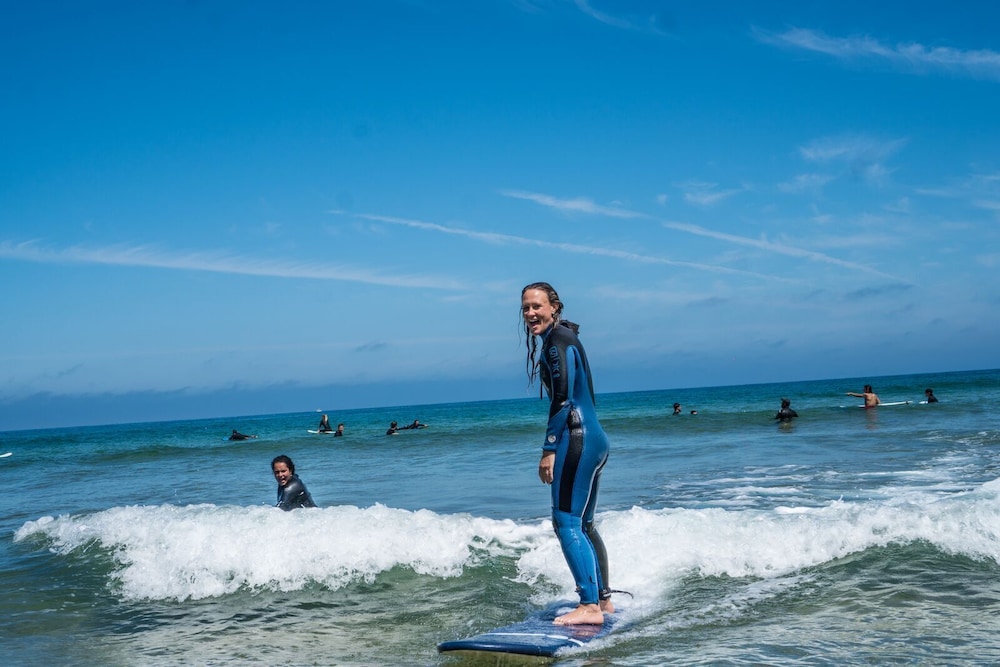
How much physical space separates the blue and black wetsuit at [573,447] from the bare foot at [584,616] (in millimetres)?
42

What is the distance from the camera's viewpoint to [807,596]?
19.5ft

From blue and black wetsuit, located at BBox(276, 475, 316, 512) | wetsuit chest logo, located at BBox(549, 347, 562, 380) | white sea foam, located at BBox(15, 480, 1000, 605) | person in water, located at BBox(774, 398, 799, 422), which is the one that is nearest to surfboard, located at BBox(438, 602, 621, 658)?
white sea foam, located at BBox(15, 480, 1000, 605)

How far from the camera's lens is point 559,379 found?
17.0 feet

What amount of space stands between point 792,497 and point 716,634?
6.26 metres

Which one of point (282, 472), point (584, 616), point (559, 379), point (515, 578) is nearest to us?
point (559, 379)

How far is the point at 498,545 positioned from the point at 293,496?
98.6 inches

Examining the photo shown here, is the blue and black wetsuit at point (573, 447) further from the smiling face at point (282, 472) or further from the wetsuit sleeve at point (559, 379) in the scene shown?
the smiling face at point (282, 472)

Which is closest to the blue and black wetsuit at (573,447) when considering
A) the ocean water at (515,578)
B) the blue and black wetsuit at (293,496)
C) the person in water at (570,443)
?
the person in water at (570,443)

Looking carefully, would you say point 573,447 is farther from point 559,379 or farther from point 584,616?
point 584,616

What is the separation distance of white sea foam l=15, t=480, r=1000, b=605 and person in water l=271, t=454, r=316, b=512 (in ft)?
0.88

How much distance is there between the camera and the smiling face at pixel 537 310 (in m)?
5.38

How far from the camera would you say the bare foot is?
208 inches

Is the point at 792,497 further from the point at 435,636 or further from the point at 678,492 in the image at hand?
the point at 435,636

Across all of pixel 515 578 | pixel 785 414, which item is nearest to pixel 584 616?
pixel 515 578
